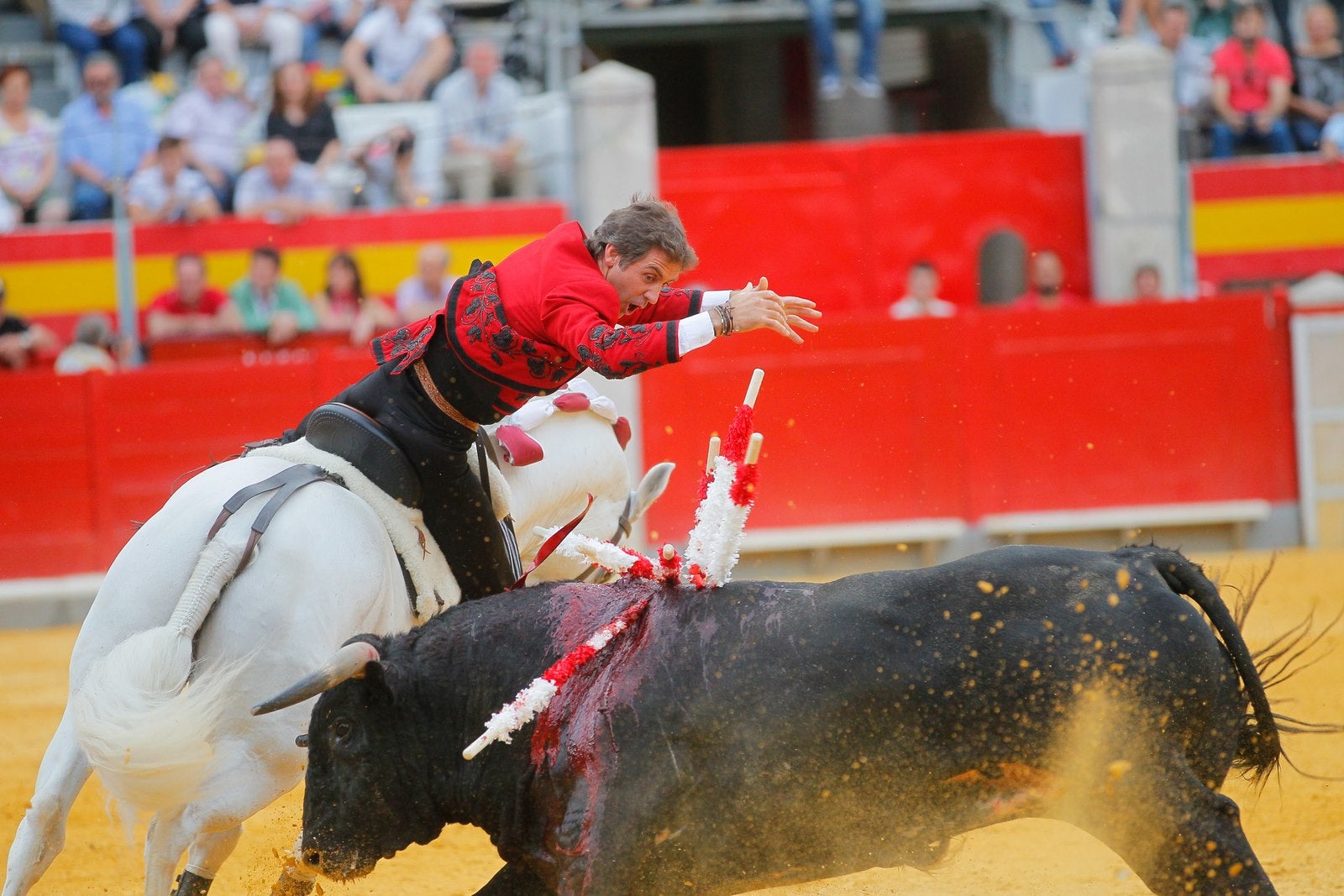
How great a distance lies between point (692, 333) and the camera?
290cm

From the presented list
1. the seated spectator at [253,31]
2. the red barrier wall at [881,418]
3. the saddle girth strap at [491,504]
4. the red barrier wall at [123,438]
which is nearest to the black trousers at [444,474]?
the saddle girth strap at [491,504]

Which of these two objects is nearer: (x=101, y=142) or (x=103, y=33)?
(x=101, y=142)

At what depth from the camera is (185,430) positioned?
849 centimetres

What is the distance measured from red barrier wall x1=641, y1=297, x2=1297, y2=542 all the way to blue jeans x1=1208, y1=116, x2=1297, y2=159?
5.75ft

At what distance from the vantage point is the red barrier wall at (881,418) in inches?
332

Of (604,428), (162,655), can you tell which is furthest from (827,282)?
(162,655)

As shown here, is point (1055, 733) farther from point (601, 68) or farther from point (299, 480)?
point (601, 68)

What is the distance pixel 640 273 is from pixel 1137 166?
766 cm

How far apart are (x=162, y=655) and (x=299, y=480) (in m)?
0.50

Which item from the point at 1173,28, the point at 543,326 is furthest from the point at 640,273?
the point at 1173,28

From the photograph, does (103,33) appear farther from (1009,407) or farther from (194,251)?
(1009,407)

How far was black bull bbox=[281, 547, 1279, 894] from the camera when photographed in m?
2.54

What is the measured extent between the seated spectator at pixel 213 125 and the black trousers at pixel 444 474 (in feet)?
19.3

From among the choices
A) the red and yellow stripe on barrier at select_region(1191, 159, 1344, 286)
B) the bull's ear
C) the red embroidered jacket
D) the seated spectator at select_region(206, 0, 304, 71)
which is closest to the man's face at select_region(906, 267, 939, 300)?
the red and yellow stripe on barrier at select_region(1191, 159, 1344, 286)
